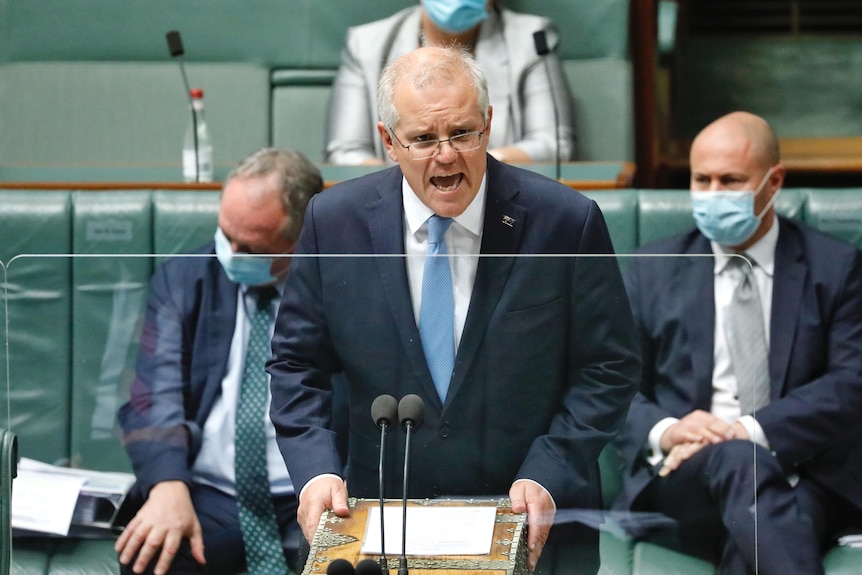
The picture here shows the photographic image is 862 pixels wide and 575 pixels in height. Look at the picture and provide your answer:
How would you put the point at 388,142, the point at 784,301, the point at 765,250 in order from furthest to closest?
the point at 765,250 → the point at 784,301 → the point at 388,142

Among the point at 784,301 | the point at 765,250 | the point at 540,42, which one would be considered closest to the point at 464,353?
the point at 784,301

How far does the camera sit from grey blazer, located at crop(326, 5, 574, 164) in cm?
332

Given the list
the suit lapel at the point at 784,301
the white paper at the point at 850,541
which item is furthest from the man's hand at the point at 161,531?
the white paper at the point at 850,541

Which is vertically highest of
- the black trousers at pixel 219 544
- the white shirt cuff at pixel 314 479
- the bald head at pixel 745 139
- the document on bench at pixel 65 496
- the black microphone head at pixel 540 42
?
the black microphone head at pixel 540 42

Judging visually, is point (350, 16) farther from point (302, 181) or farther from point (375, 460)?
point (375, 460)

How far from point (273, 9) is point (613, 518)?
2.54 meters

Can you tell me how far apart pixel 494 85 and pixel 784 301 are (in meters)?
1.33

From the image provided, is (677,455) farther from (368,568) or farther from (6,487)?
(6,487)

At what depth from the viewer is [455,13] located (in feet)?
10.7

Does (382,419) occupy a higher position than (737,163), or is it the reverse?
(737,163)

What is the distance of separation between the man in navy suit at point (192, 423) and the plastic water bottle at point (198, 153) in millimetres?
1363

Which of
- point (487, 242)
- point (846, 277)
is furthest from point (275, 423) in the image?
point (846, 277)

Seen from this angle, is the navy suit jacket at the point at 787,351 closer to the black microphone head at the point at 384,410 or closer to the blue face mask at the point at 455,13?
the black microphone head at the point at 384,410

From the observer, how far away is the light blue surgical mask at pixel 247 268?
69.2 inches
